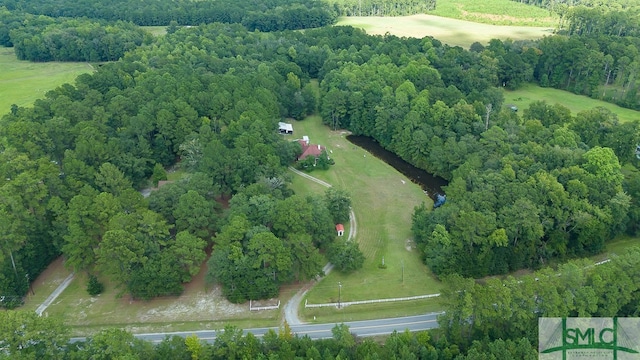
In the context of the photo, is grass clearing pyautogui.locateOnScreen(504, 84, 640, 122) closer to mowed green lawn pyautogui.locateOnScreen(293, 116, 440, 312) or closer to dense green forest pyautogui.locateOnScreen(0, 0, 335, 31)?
mowed green lawn pyautogui.locateOnScreen(293, 116, 440, 312)

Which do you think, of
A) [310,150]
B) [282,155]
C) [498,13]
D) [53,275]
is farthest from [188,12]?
[53,275]

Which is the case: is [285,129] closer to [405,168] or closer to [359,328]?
[405,168]

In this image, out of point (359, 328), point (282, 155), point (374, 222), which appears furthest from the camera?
point (282, 155)

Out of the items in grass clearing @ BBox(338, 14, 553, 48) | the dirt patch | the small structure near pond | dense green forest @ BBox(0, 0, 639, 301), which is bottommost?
the dirt patch

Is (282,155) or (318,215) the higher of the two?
(318,215)

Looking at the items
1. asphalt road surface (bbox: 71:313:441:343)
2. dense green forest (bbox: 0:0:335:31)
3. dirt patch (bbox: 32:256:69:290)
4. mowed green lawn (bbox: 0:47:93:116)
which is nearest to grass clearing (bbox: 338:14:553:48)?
dense green forest (bbox: 0:0:335:31)
